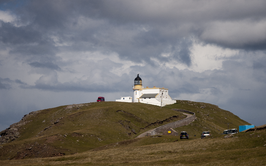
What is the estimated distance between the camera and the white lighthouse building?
127m

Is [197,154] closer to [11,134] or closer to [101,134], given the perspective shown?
[101,134]

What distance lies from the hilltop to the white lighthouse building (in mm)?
8729

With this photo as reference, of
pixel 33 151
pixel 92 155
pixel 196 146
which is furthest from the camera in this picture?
pixel 33 151

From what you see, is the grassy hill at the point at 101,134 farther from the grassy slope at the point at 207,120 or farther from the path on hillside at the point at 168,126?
the path on hillside at the point at 168,126

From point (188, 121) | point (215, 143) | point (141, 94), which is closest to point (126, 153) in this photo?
point (215, 143)

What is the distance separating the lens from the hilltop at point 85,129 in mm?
61031

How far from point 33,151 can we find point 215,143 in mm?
41137

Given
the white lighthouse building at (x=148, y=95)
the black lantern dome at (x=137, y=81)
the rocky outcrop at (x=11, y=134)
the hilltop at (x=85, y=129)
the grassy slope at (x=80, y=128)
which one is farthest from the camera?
the black lantern dome at (x=137, y=81)

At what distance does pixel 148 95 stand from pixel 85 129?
56.9 m

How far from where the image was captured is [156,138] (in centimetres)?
6119

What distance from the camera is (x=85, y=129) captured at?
7756cm

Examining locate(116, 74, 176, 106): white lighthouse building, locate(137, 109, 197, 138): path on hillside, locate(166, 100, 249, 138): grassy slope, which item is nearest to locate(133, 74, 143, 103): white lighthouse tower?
locate(116, 74, 176, 106): white lighthouse building

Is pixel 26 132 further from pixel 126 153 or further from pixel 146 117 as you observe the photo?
pixel 126 153

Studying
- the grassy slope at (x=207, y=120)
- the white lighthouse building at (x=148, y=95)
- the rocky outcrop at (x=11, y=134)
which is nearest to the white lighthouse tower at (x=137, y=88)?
the white lighthouse building at (x=148, y=95)
